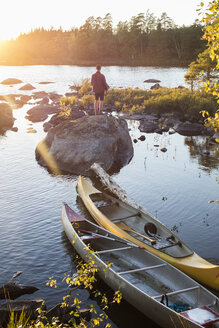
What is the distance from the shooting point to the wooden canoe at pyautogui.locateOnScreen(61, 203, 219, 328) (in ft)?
26.2

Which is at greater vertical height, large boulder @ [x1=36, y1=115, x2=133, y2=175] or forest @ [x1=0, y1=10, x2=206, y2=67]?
forest @ [x1=0, y1=10, x2=206, y2=67]

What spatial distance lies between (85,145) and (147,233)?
950cm

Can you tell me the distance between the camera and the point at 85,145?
2044 centimetres

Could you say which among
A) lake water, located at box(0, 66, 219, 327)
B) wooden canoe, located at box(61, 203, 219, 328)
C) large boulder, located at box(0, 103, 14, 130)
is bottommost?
lake water, located at box(0, 66, 219, 327)

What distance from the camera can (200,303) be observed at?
8.55 meters

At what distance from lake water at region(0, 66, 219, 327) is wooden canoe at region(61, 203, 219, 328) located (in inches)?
29.5

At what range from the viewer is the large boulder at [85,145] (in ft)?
66.1

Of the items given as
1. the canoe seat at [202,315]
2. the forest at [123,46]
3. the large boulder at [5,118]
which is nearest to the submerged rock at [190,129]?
the large boulder at [5,118]

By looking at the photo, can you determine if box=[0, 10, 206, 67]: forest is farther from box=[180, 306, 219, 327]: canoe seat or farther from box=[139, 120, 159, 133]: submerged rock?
box=[180, 306, 219, 327]: canoe seat

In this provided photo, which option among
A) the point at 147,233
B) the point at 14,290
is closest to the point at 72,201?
the point at 147,233

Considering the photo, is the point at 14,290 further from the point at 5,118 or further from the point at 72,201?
the point at 5,118

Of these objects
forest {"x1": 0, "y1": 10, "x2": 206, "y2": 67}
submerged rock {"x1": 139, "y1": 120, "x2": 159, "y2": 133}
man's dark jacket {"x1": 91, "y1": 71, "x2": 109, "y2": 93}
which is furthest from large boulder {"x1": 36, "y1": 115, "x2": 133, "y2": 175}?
forest {"x1": 0, "y1": 10, "x2": 206, "y2": 67}

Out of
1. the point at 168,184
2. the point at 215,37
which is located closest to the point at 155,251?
the point at 215,37

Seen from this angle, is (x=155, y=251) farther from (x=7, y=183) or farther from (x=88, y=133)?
(x=88, y=133)
